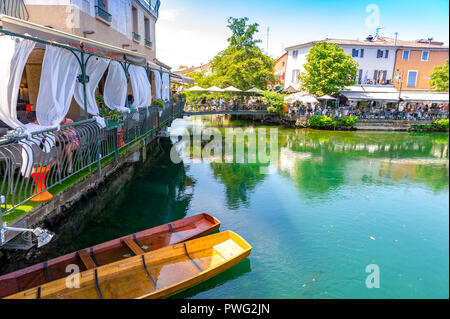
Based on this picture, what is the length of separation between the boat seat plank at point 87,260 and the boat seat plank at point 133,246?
3.07 ft

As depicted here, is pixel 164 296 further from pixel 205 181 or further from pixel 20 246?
pixel 205 181

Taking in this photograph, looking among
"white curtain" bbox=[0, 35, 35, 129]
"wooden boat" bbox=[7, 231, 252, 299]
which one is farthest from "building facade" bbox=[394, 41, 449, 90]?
"white curtain" bbox=[0, 35, 35, 129]

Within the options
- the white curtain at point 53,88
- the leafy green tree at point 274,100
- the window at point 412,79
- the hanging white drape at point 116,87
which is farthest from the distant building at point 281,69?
the white curtain at point 53,88

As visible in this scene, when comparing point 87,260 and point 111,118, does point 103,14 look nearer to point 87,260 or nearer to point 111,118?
point 111,118

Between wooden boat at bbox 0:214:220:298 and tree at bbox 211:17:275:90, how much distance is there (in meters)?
30.3

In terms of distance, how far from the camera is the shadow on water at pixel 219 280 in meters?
7.02

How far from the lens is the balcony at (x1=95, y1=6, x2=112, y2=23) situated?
13523mm

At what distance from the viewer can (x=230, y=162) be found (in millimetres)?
19062

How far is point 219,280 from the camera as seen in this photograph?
7.64 m

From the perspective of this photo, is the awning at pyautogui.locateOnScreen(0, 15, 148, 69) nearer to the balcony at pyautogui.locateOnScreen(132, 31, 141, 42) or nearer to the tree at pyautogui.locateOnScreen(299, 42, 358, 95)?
the balcony at pyautogui.locateOnScreen(132, 31, 141, 42)

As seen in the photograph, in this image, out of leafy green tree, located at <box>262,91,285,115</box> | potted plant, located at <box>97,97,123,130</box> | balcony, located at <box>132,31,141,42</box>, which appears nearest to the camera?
potted plant, located at <box>97,97,123,130</box>

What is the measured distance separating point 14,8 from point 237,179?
450 inches

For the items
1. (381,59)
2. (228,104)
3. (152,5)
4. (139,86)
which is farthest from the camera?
(381,59)

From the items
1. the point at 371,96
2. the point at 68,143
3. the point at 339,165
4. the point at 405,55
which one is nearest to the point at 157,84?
the point at 68,143
